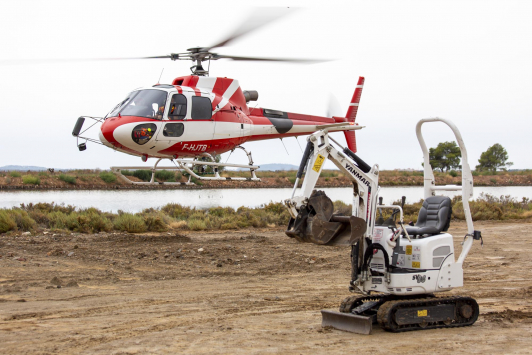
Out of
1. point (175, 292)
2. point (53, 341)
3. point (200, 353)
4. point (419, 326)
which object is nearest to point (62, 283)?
point (175, 292)

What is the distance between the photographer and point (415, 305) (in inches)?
299

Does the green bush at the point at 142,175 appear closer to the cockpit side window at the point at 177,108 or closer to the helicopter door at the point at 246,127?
the helicopter door at the point at 246,127

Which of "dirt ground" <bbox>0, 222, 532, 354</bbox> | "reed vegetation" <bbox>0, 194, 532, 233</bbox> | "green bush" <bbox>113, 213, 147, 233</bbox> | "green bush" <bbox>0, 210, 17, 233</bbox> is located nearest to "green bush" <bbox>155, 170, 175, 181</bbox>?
"reed vegetation" <bbox>0, 194, 532, 233</bbox>

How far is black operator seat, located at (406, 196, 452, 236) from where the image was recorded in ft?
25.8

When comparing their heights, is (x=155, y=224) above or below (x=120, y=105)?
below

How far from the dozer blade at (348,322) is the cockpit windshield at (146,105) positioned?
7661 mm

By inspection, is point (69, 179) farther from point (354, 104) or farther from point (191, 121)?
point (191, 121)

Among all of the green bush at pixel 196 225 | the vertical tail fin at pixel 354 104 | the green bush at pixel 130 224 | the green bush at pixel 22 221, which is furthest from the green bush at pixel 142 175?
the vertical tail fin at pixel 354 104

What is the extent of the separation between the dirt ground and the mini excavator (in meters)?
0.26

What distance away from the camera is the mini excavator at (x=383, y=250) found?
Answer: 24.2ft

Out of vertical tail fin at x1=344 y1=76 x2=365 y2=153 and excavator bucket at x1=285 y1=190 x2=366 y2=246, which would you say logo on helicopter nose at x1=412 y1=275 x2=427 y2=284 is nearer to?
excavator bucket at x1=285 y1=190 x2=366 y2=246

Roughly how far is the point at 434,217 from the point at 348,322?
1939 mm

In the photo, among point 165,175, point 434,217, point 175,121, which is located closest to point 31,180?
point 165,175

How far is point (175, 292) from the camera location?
1049 centimetres
